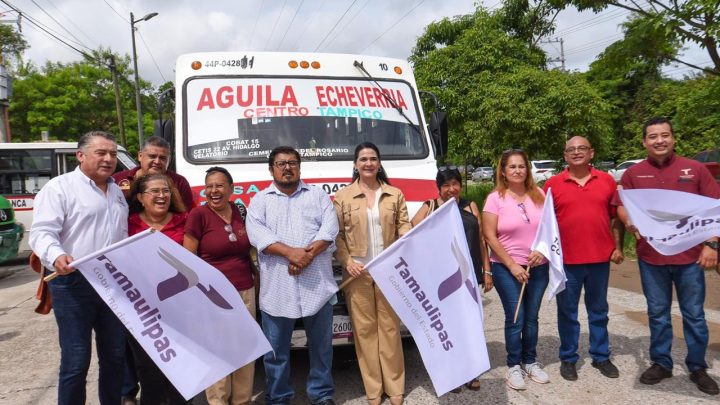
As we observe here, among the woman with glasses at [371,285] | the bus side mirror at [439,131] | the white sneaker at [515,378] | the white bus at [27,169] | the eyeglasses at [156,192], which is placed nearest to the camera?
the eyeglasses at [156,192]

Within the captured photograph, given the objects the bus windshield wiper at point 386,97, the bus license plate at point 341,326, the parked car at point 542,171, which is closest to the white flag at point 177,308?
the bus license plate at point 341,326

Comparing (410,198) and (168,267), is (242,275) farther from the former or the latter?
(410,198)

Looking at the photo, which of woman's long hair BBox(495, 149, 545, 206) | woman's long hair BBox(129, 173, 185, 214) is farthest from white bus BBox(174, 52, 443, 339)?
woman's long hair BBox(129, 173, 185, 214)

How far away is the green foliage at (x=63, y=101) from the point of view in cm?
2725

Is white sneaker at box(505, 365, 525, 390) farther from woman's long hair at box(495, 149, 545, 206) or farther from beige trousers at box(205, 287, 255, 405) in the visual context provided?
beige trousers at box(205, 287, 255, 405)

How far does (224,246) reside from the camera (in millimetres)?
3305

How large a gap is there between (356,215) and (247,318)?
0.98 metres

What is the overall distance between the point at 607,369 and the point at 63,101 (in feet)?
99.5

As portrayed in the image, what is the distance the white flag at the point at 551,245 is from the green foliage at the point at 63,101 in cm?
2598

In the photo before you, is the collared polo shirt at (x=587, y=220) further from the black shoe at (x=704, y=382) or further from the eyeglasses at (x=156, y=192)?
the eyeglasses at (x=156, y=192)

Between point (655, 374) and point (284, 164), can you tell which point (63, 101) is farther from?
point (655, 374)

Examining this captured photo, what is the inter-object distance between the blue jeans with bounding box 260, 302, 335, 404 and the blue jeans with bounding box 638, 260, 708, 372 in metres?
2.43

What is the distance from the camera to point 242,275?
338 cm

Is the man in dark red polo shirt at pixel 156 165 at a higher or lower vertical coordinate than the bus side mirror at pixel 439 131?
lower
